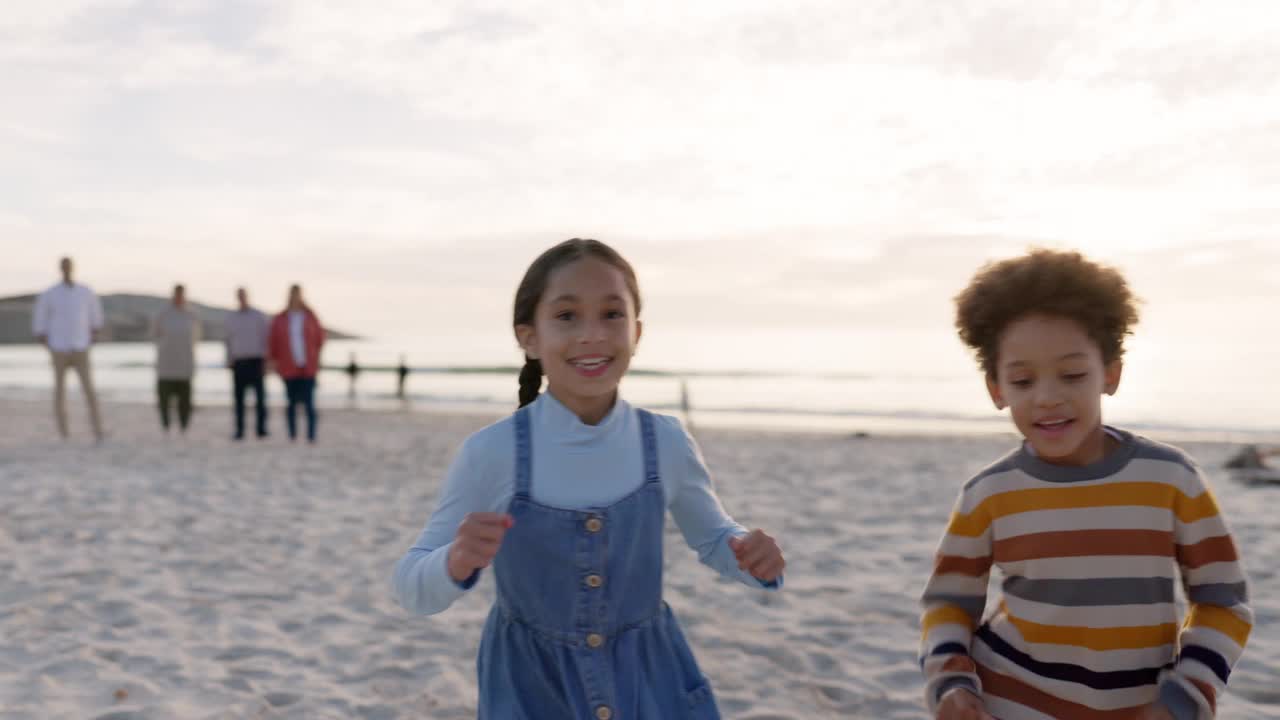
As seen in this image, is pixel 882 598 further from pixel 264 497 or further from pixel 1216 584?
pixel 264 497

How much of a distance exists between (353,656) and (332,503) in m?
4.17

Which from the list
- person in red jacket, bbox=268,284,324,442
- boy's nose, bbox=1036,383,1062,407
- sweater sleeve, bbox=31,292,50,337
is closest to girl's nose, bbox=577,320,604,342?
boy's nose, bbox=1036,383,1062,407

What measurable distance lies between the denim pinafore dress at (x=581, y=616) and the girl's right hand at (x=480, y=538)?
233 mm

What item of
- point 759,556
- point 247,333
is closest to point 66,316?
point 247,333

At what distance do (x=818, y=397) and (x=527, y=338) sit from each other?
84.8 feet

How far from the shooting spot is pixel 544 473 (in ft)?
6.94

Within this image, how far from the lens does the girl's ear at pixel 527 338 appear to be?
222 centimetres

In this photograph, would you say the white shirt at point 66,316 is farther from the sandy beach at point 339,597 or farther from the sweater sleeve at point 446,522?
the sweater sleeve at point 446,522

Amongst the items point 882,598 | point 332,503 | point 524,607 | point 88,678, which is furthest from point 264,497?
point 524,607

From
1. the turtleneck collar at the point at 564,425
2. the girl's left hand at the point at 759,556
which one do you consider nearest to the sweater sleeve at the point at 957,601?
the girl's left hand at the point at 759,556

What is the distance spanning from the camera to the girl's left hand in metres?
2.05

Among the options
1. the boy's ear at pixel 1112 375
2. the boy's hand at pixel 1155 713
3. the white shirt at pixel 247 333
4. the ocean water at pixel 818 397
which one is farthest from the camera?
the ocean water at pixel 818 397

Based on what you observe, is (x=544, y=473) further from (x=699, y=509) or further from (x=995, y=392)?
(x=995, y=392)

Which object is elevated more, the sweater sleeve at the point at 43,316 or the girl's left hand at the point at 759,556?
the sweater sleeve at the point at 43,316
